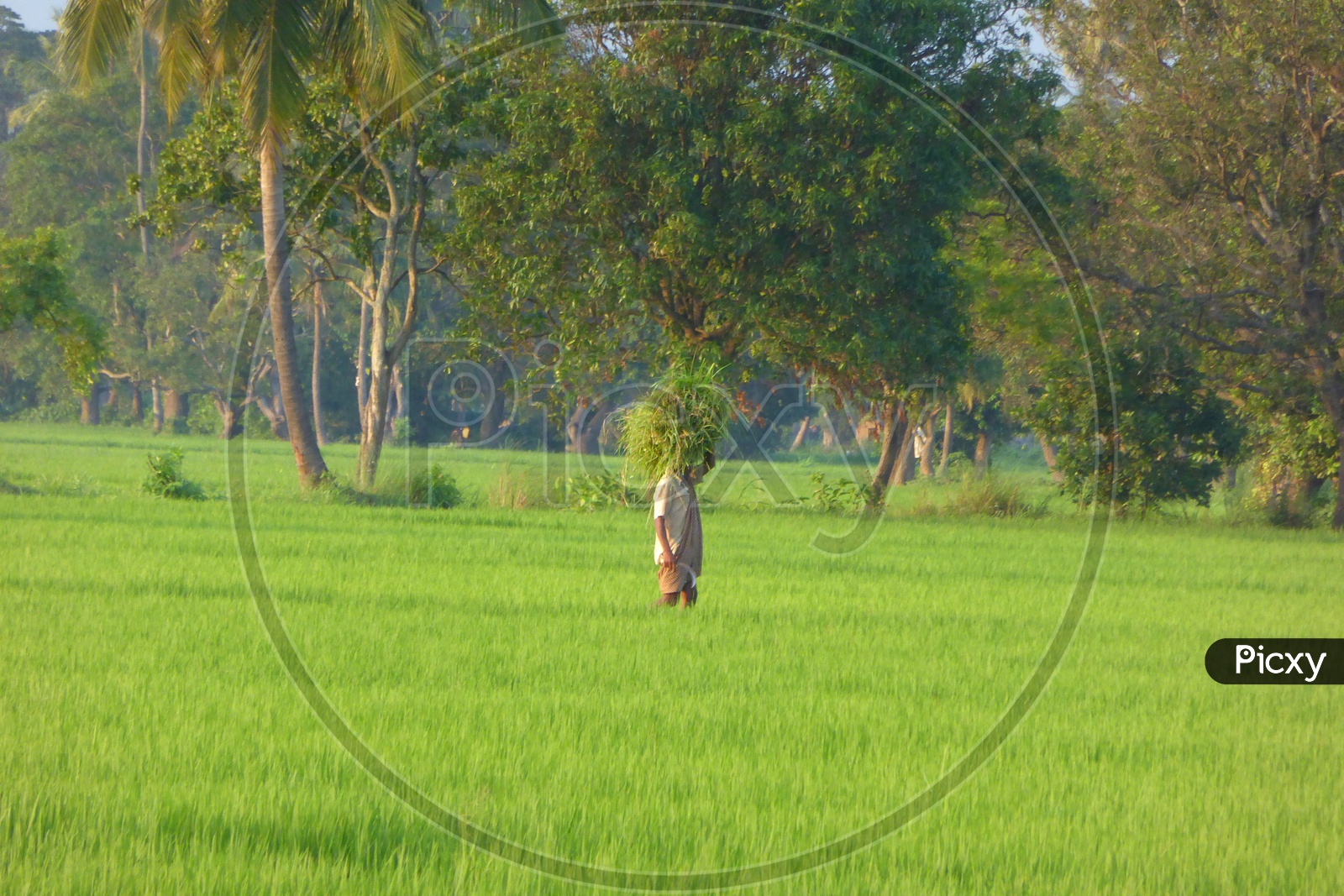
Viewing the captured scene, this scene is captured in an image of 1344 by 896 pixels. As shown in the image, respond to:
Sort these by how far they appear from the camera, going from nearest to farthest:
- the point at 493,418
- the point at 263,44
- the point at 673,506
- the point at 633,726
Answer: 1. the point at 633,726
2. the point at 673,506
3. the point at 263,44
4. the point at 493,418

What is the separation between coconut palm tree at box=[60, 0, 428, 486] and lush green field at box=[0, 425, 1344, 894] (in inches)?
292

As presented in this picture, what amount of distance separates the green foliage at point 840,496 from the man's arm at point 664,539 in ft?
39.9

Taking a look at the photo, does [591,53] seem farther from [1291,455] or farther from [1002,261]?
[1291,455]

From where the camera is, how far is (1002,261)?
25.2 meters

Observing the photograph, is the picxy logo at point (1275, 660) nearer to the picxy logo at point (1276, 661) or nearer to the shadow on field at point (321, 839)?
the picxy logo at point (1276, 661)

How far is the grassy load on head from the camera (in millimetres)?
10586

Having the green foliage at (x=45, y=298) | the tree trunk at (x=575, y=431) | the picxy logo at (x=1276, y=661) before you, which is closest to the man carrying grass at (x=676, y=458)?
the picxy logo at (x=1276, y=661)

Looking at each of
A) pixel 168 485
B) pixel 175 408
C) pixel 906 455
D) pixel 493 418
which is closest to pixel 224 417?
pixel 175 408

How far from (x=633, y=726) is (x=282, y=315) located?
15724 millimetres

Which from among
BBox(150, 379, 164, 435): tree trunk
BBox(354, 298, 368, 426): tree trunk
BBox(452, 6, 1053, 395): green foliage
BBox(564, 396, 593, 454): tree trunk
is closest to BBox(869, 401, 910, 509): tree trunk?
BBox(452, 6, 1053, 395): green foliage

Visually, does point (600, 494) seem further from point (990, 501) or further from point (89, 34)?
point (89, 34)

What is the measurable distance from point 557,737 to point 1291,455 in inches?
850

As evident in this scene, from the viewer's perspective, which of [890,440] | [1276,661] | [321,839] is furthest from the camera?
[890,440]

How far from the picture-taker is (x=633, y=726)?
7051 mm
